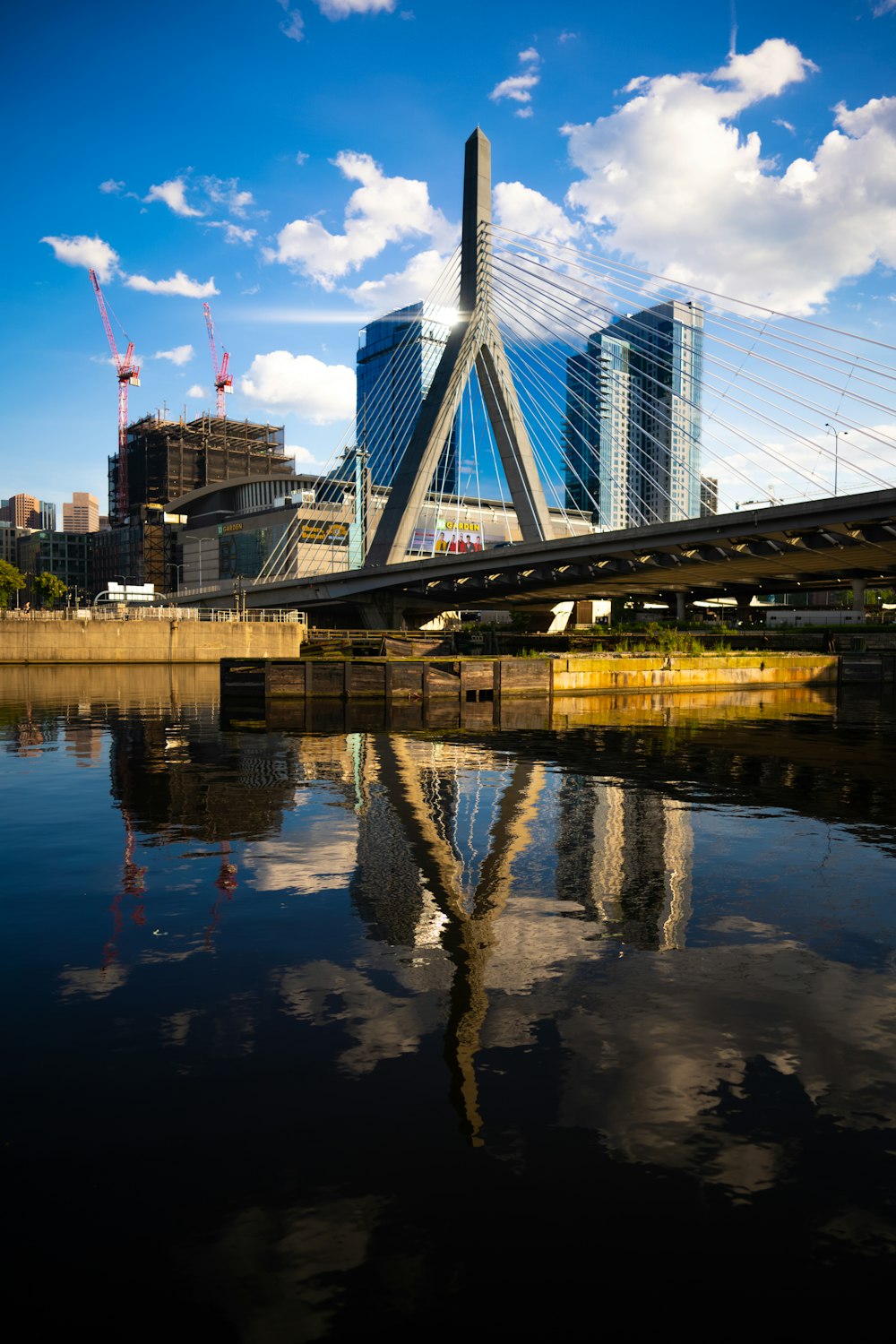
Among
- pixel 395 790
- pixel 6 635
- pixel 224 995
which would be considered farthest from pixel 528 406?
pixel 224 995

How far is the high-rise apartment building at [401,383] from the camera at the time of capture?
156 meters

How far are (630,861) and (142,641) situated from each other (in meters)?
68.1

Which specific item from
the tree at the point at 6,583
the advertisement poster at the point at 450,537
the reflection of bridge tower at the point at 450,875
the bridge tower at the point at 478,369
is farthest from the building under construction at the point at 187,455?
the reflection of bridge tower at the point at 450,875

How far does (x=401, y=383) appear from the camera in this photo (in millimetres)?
157375

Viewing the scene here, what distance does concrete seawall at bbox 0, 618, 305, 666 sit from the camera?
70.7 metres

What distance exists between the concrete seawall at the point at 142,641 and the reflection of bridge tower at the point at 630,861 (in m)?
55.5

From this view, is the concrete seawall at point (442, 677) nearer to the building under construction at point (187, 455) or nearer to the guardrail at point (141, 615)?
the guardrail at point (141, 615)

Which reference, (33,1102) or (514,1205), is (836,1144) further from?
(33,1102)

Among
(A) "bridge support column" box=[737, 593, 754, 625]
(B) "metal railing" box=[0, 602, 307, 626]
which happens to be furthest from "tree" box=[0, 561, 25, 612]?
(A) "bridge support column" box=[737, 593, 754, 625]

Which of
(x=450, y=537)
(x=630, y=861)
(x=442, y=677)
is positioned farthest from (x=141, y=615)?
(x=450, y=537)

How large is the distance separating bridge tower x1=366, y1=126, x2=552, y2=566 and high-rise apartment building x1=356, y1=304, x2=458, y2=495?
280 ft

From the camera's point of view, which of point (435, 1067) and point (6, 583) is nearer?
point (435, 1067)

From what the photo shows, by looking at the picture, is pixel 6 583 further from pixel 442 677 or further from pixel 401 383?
pixel 442 677

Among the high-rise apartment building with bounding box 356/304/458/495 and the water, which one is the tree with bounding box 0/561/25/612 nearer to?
the high-rise apartment building with bounding box 356/304/458/495
